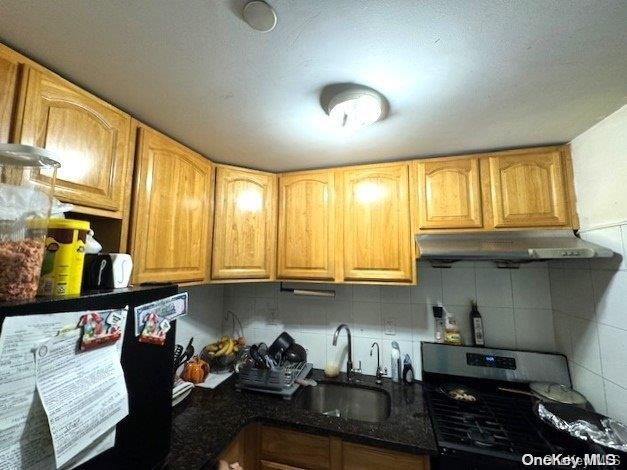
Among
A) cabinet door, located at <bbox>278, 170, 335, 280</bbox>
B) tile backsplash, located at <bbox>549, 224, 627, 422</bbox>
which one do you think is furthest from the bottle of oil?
cabinet door, located at <bbox>278, 170, 335, 280</bbox>

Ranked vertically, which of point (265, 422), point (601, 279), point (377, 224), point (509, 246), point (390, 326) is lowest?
point (265, 422)

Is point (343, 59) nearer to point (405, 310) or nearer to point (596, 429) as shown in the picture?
point (405, 310)

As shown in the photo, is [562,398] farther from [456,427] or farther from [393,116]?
[393,116]

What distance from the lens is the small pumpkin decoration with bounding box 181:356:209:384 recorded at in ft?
5.41

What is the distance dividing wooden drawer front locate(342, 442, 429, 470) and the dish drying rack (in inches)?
16.3

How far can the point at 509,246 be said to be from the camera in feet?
4.25

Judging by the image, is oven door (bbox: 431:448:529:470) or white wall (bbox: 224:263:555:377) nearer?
oven door (bbox: 431:448:529:470)

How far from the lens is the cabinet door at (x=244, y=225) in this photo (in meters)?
1.66

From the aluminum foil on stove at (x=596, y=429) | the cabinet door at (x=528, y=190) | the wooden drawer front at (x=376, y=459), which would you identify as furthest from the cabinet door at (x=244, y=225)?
the aluminum foil on stove at (x=596, y=429)

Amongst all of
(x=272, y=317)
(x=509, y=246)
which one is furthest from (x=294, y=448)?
(x=509, y=246)

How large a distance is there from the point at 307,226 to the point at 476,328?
1.19 meters

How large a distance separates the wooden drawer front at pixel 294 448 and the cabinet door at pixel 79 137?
127 centimetres

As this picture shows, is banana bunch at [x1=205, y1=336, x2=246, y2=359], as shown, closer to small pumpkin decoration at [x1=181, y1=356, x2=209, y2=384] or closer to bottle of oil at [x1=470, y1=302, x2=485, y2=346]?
small pumpkin decoration at [x1=181, y1=356, x2=209, y2=384]

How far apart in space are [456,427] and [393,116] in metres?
1.42
